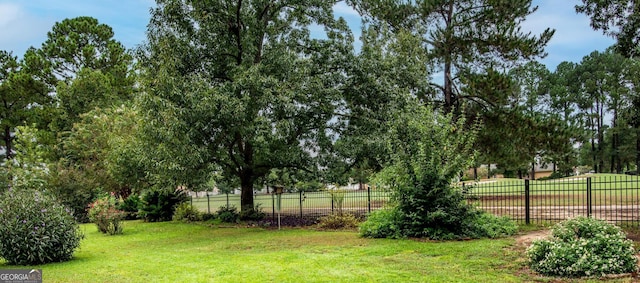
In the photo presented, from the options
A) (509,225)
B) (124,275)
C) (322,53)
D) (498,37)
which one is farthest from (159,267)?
(498,37)

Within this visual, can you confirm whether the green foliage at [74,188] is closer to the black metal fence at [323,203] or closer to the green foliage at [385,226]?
the black metal fence at [323,203]

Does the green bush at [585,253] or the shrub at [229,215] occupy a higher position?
the green bush at [585,253]

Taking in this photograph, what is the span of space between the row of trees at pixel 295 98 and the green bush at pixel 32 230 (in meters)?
3.83

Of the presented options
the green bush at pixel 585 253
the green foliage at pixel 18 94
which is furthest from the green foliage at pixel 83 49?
the green bush at pixel 585 253

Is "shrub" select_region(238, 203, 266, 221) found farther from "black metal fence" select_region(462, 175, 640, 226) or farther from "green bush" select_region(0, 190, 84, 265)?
"green bush" select_region(0, 190, 84, 265)

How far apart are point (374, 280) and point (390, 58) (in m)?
9.97

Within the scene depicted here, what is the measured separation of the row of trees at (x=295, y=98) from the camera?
12125mm

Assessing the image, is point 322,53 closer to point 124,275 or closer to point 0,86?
point 124,275

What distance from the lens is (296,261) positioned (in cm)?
771

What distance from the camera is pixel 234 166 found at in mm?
15906

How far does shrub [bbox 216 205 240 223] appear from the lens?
16683 millimetres

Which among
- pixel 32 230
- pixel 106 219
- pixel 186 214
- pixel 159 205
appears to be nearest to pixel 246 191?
pixel 186 214

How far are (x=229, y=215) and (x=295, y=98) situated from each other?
6.15 meters

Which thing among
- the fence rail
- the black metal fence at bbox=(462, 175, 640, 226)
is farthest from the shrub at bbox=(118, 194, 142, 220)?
the black metal fence at bbox=(462, 175, 640, 226)
